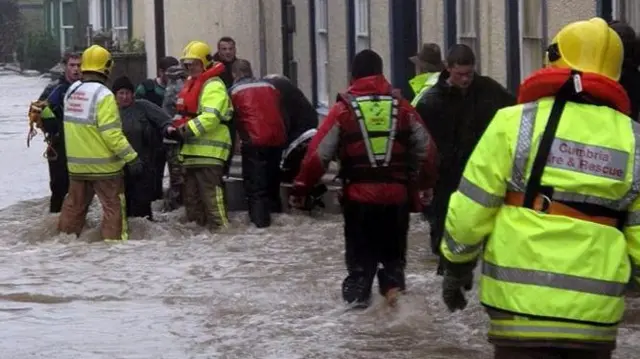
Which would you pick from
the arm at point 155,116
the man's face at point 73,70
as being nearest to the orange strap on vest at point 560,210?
the arm at point 155,116

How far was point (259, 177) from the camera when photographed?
1475 centimetres

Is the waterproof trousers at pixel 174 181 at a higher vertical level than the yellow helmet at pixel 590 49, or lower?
lower

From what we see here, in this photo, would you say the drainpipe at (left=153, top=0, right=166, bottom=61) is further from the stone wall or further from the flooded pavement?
the flooded pavement

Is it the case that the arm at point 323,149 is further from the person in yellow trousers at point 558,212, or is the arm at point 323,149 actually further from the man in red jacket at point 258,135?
the man in red jacket at point 258,135

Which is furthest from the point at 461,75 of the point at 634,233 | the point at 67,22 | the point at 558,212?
the point at 67,22

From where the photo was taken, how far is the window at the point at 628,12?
38.7 feet

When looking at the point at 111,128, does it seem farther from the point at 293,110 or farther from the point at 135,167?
the point at 293,110

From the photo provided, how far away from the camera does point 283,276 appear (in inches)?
471

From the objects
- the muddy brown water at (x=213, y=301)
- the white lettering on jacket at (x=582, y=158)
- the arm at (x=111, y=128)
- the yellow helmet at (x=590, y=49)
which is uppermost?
the yellow helmet at (x=590, y=49)

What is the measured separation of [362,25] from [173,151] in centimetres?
462

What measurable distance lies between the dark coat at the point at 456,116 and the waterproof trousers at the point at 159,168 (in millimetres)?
5735

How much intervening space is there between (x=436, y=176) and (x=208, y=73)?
4750 mm

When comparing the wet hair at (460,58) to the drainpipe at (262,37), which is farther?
the drainpipe at (262,37)

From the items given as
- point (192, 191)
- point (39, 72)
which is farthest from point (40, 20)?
point (192, 191)
